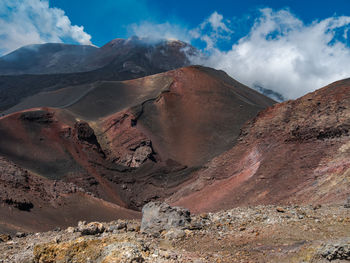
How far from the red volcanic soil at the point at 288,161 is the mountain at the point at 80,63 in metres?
56.2

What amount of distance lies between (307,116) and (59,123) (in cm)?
2124

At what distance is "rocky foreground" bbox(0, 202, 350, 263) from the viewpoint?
5.00 m

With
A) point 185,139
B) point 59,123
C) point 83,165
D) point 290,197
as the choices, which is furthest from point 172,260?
point 185,139

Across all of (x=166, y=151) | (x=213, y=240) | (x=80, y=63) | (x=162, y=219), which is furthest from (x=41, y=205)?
(x=80, y=63)

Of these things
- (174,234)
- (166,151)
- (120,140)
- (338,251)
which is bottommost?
(174,234)

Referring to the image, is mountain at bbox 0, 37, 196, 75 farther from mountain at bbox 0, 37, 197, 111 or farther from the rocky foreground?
the rocky foreground

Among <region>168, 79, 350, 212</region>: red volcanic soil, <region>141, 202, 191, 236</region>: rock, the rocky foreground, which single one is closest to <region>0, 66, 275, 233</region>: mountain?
<region>168, 79, 350, 212</region>: red volcanic soil

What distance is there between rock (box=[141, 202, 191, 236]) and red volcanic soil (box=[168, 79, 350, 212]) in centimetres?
515

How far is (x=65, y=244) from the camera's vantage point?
5.46m

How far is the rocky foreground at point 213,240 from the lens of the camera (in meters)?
5.00

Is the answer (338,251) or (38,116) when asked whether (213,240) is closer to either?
(338,251)

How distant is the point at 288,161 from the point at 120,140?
61.1 feet

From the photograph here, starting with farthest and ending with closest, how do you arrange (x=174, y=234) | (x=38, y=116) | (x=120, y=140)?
(x=120, y=140) < (x=38, y=116) < (x=174, y=234)

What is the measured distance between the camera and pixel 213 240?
7.18 meters
